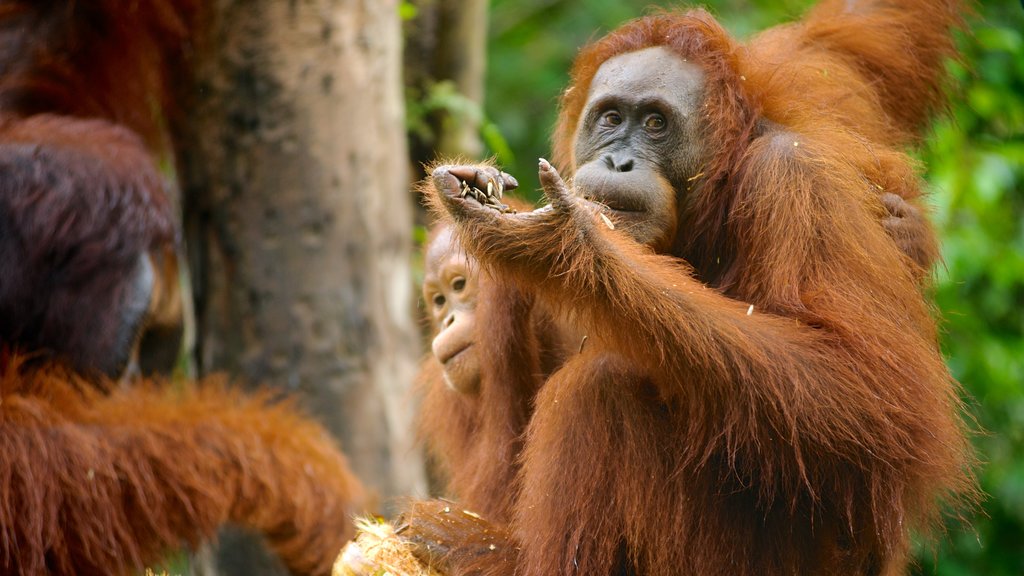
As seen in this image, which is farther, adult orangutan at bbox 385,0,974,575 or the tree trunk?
the tree trunk

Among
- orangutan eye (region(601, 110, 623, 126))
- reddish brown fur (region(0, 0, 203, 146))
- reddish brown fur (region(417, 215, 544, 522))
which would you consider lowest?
reddish brown fur (region(417, 215, 544, 522))

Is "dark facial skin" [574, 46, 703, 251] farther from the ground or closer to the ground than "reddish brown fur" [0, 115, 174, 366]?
farther from the ground

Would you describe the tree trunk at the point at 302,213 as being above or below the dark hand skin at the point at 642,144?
below

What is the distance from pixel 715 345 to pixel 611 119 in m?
0.77

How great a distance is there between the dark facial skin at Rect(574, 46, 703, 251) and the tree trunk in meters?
1.79

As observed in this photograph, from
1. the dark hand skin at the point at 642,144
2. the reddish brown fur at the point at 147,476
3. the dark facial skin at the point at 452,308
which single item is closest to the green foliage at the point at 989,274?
the dark hand skin at the point at 642,144

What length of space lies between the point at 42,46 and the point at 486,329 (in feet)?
7.82

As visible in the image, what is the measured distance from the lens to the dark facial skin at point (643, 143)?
2.64 meters

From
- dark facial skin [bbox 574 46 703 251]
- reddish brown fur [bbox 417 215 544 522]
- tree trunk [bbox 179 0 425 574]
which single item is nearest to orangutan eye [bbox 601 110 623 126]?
dark facial skin [bbox 574 46 703 251]

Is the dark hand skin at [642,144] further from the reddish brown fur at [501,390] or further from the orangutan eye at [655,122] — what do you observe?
the reddish brown fur at [501,390]

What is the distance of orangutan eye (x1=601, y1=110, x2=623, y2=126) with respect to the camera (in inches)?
111

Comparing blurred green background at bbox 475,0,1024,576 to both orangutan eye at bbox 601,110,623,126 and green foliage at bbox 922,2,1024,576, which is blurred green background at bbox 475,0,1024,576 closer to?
green foliage at bbox 922,2,1024,576

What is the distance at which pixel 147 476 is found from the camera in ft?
11.7

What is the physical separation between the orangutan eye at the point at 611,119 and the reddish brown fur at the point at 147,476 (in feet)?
5.63
